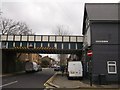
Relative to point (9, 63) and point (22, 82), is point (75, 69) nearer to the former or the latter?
point (22, 82)

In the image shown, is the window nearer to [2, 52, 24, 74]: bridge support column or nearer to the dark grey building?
the dark grey building

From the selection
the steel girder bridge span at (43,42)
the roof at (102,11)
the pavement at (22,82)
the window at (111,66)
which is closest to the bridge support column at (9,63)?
the steel girder bridge span at (43,42)

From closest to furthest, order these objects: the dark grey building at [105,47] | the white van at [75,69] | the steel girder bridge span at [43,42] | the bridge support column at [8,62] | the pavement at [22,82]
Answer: the pavement at [22,82], the dark grey building at [105,47], the white van at [75,69], the steel girder bridge span at [43,42], the bridge support column at [8,62]

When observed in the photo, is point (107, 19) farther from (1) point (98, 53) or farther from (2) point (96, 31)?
(1) point (98, 53)

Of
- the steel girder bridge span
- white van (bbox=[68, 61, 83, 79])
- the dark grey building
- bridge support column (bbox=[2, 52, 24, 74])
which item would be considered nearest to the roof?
the dark grey building

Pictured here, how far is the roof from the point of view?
92.9ft

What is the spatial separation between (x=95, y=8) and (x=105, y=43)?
5828 mm

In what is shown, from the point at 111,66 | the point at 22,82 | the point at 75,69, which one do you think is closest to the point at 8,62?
the point at 75,69

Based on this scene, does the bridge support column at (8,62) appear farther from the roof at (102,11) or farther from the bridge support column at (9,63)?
the roof at (102,11)

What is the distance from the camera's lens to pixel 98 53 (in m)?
27.4

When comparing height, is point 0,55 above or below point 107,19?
below

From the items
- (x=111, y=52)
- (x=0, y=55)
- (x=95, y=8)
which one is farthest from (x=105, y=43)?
(x=0, y=55)

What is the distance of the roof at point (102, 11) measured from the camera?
2831 centimetres

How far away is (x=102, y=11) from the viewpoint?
30094 millimetres
